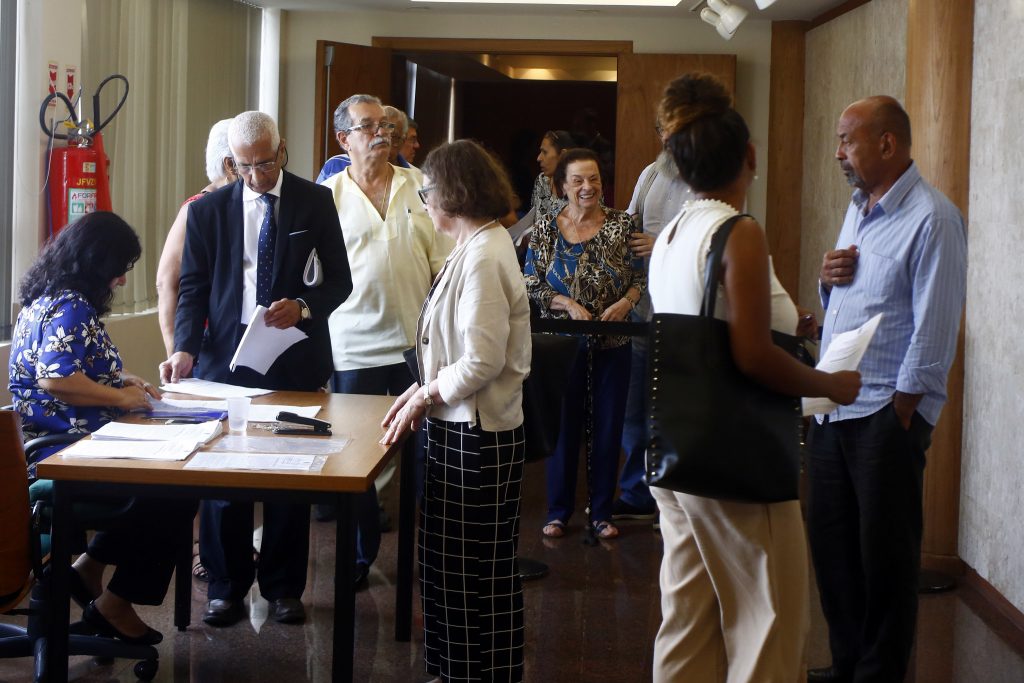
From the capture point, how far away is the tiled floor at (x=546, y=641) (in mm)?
3227

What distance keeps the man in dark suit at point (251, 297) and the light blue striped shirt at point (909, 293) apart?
66.3 inches

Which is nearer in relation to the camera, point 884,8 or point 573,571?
point 573,571

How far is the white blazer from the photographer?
2.60 metres

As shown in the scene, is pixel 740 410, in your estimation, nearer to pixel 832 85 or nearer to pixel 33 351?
pixel 33 351

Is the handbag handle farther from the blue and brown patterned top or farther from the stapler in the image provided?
the blue and brown patterned top

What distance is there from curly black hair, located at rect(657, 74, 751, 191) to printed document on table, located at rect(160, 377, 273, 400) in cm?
172

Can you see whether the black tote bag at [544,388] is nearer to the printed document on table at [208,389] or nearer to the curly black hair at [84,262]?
the printed document on table at [208,389]

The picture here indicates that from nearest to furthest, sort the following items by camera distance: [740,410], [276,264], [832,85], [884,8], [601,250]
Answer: [740,410], [276,264], [601,250], [884,8], [832,85]

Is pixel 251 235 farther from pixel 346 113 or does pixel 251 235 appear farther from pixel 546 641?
pixel 546 641

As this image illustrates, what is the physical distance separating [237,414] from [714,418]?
1378 mm

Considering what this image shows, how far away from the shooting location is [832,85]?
6.88 m

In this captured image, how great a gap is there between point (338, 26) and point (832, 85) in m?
3.39

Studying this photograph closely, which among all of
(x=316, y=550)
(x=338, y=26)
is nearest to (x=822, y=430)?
(x=316, y=550)

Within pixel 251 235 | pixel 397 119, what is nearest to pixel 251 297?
pixel 251 235
